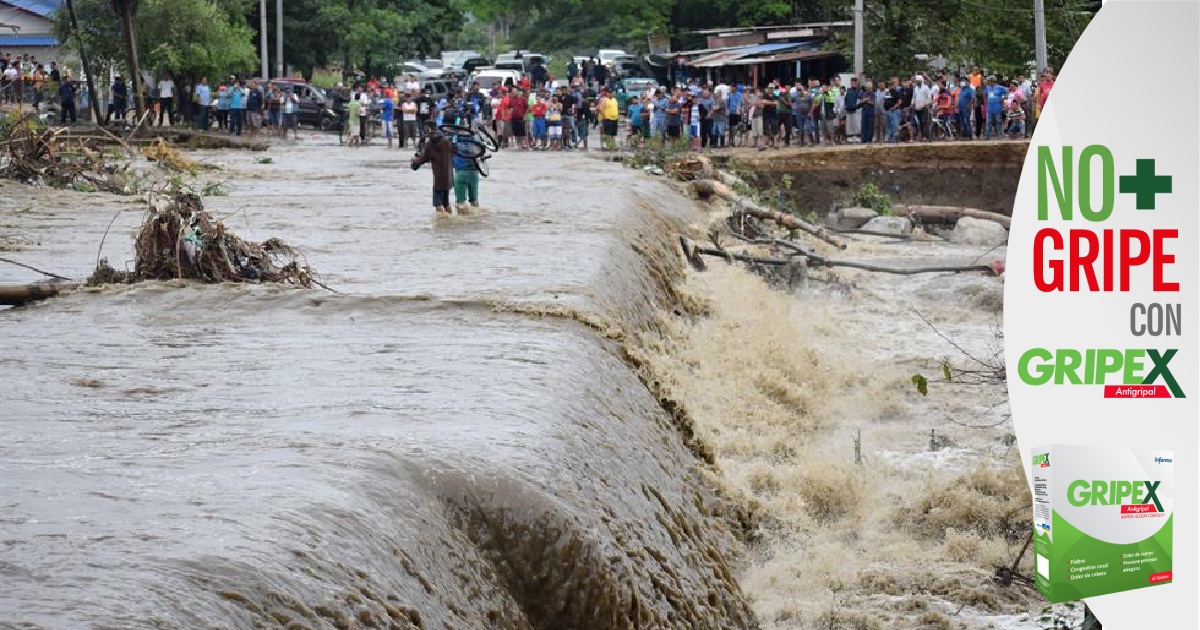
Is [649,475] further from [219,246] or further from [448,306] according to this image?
[219,246]

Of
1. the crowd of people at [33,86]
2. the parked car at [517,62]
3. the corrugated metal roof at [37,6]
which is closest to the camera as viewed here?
the crowd of people at [33,86]

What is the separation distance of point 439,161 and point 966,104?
17702 mm

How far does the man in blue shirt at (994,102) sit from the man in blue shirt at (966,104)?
0.34 m

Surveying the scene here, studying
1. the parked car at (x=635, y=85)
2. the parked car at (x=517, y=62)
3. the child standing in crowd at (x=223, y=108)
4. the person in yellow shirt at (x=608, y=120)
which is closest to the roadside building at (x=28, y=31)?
the parked car at (x=517, y=62)

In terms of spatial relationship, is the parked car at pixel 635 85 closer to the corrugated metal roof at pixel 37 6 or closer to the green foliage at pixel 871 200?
the green foliage at pixel 871 200

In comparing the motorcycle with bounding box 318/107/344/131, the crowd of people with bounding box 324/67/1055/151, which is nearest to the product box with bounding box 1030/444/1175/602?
the crowd of people with bounding box 324/67/1055/151

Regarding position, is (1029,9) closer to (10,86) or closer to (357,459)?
(10,86)

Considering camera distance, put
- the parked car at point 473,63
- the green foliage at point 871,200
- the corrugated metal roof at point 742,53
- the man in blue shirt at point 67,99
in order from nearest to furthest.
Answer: the green foliage at point 871,200
the man in blue shirt at point 67,99
the corrugated metal roof at point 742,53
the parked car at point 473,63

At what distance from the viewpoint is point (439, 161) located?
70.0 ft

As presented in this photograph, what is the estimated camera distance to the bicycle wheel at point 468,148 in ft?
69.7

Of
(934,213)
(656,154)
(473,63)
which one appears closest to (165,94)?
(656,154)

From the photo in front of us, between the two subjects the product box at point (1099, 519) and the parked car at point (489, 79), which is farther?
the parked car at point (489, 79)

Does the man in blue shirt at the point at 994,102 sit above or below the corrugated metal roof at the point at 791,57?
below

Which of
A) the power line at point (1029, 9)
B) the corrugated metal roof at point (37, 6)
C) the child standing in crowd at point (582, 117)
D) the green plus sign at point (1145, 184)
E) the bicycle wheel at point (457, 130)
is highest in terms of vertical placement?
the corrugated metal roof at point (37, 6)
